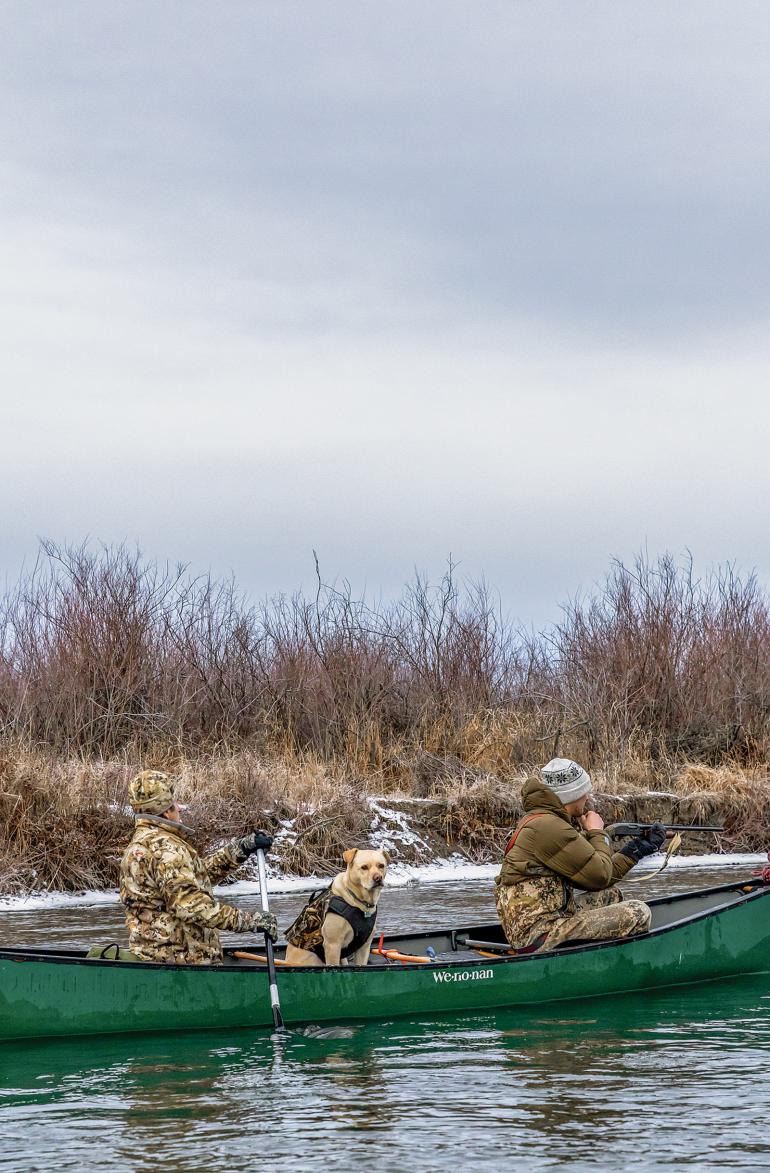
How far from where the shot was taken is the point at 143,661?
20.2 meters

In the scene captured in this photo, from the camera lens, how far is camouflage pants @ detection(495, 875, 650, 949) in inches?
373

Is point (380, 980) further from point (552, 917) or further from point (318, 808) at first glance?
point (318, 808)

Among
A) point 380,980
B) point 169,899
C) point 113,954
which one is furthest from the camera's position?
point 380,980

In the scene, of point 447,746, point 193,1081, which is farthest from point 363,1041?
point 447,746

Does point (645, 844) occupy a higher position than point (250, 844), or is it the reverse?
point (250, 844)

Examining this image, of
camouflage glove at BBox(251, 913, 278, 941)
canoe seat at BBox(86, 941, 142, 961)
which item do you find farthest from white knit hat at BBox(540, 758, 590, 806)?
canoe seat at BBox(86, 941, 142, 961)

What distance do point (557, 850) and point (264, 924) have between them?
1.96 meters

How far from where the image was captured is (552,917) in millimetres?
9562

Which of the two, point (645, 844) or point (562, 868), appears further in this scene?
point (645, 844)

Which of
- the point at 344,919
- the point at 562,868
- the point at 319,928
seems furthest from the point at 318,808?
the point at 562,868

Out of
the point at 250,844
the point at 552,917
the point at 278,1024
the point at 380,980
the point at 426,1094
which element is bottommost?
the point at 426,1094

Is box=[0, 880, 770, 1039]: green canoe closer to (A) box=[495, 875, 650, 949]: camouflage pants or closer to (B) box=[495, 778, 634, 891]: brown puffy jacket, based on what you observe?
(A) box=[495, 875, 650, 949]: camouflage pants

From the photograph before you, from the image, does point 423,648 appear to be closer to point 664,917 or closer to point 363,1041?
point 664,917

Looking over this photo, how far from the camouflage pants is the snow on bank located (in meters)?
6.46
